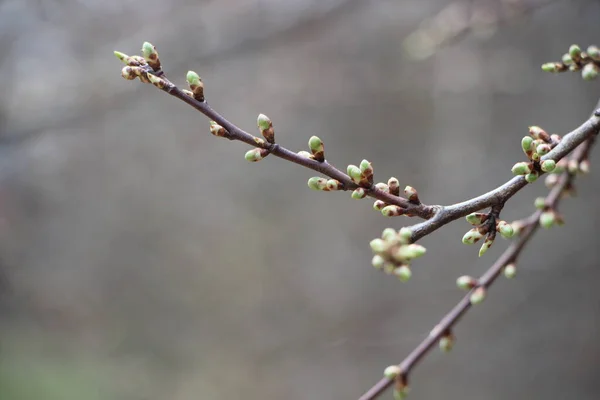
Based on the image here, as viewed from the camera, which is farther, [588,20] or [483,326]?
[483,326]

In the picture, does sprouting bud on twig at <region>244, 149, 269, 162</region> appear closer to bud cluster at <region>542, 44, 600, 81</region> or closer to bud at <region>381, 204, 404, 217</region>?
bud at <region>381, 204, 404, 217</region>

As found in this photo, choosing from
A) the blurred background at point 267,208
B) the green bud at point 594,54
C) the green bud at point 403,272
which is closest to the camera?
the green bud at point 403,272

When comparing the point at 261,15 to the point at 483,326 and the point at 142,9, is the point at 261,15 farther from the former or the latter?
the point at 483,326

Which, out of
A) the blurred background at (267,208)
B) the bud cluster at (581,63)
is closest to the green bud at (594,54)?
the bud cluster at (581,63)

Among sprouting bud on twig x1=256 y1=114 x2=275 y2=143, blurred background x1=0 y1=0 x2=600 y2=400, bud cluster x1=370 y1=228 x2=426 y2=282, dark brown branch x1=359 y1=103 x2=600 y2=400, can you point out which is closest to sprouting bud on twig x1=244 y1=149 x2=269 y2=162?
sprouting bud on twig x1=256 y1=114 x2=275 y2=143

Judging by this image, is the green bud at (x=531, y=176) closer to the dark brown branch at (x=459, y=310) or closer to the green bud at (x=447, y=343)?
the dark brown branch at (x=459, y=310)

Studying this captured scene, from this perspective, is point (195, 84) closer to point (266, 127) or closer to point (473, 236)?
point (266, 127)

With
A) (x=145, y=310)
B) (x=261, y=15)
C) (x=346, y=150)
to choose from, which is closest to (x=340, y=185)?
(x=346, y=150)
